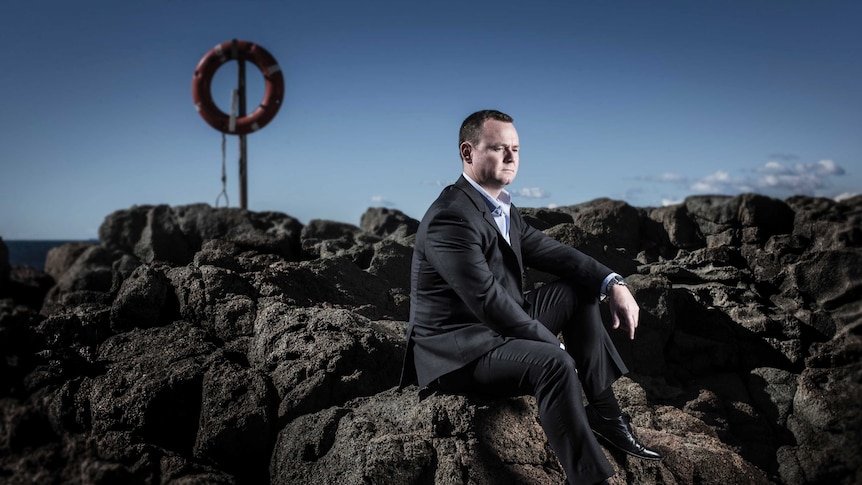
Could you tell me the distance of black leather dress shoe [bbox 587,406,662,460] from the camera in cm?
302

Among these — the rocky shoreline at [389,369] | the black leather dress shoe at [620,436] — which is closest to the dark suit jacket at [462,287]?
the rocky shoreline at [389,369]

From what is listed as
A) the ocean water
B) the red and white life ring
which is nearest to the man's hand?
the red and white life ring

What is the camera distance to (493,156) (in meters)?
2.98

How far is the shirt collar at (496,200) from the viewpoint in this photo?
306 centimetres

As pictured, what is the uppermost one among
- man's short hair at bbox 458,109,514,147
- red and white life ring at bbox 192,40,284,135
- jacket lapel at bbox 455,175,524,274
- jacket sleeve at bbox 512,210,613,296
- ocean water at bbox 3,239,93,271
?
red and white life ring at bbox 192,40,284,135

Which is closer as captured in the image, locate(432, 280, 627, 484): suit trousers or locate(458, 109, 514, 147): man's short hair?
locate(432, 280, 627, 484): suit trousers

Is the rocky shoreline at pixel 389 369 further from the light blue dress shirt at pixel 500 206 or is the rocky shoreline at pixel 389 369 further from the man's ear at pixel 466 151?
the man's ear at pixel 466 151

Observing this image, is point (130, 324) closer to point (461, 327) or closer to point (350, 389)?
point (350, 389)

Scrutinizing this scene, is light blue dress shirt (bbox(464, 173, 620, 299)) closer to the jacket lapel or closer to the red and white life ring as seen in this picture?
the jacket lapel

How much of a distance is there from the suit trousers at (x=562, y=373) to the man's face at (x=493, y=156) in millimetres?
591

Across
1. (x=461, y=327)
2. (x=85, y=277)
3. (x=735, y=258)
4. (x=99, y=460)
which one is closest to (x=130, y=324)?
(x=99, y=460)

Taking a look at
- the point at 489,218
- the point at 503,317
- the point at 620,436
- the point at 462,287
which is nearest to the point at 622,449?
the point at 620,436

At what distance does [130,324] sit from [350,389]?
1.47 m

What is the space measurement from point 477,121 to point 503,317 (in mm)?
881
